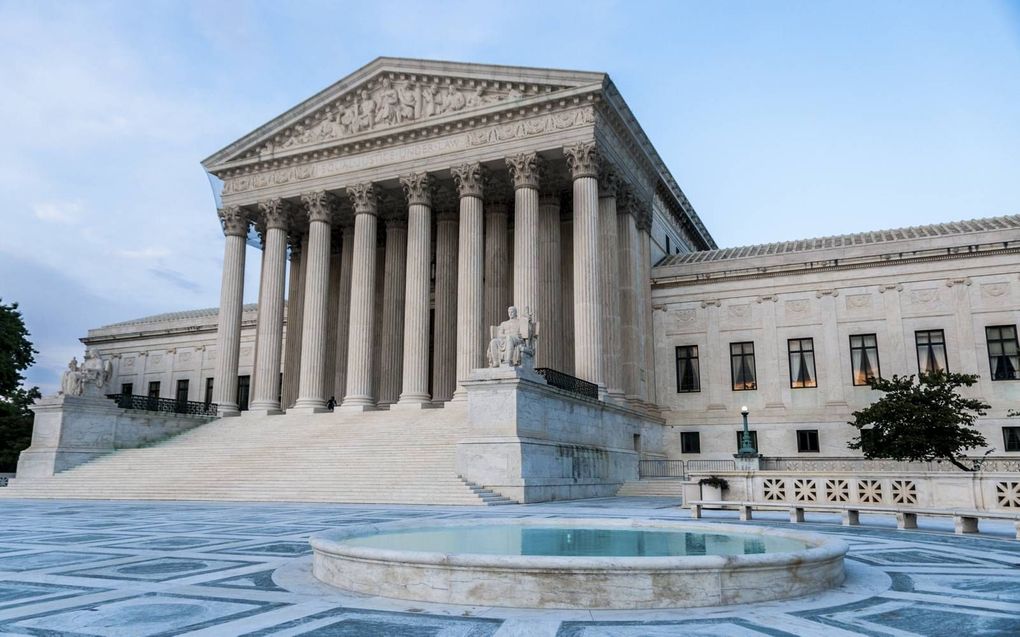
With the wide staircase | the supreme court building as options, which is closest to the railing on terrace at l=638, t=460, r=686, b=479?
the supreme court building

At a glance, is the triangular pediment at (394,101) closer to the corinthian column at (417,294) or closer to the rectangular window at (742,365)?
the corinthian column at (417,294)

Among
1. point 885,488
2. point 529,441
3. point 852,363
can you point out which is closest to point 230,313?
point 529,441

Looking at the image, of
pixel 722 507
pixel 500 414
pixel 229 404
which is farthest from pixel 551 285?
pixel 722 507

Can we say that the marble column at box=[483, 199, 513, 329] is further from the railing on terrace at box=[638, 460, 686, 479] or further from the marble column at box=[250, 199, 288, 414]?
the marble column at box=[250, 199, 288, 414]

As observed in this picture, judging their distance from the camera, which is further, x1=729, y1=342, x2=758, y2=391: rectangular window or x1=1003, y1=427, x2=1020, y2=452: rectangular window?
x1=729, y1=342, x2=758, y2=391: rectangular window

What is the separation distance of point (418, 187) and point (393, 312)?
774cm

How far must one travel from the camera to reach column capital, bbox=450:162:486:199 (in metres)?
35.2

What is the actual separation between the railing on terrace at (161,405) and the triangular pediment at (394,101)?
13.1 metres

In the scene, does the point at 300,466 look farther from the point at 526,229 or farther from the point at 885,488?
the point at 885,488

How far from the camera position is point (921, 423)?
28906mm

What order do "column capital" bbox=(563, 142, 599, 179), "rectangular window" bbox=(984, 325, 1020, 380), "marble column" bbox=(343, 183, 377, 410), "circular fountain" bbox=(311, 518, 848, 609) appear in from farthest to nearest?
"marble column" bbox=(343, 183, 377, 410), "rectangular window" bbox=(984, 325, 1020, 380), "column capital" bbox=(563, 142, 599, 179), "circular fountain" bbox=(311, 518, 848, 609)

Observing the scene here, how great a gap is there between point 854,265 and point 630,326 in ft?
39.1

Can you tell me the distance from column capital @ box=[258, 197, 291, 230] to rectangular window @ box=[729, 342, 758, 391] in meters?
25.0

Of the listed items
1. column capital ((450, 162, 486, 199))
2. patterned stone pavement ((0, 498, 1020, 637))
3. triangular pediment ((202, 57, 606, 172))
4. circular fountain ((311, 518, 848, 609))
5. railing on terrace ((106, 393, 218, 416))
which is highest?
triangular pediment ((202, 57, 606, 172))
